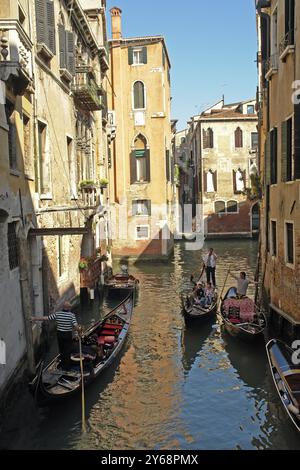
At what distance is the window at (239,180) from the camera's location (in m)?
31.7

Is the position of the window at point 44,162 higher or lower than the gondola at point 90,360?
higher

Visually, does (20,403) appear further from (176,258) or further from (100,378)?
(176,258)

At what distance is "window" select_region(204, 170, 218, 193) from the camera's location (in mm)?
31906

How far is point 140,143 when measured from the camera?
23312mm

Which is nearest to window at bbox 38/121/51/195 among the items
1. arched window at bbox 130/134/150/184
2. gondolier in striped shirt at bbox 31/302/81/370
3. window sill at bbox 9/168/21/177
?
window sill at bbox 9/168/21/177

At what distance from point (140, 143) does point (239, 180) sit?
33.8ft

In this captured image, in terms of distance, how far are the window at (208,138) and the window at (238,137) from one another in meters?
1.44

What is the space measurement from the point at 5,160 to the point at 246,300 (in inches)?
245

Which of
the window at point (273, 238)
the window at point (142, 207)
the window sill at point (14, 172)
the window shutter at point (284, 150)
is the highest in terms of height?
the window shutter at point (284, 150)

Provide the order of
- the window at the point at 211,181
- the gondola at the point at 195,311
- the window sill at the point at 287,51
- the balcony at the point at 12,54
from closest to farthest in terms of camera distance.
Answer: the balcony at the point at 12,54 → the window sill at the point at 287,51 → the gondola at the point at 195,311 → the window at the point at 211,181

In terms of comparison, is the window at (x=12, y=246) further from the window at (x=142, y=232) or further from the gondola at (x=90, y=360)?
the window at (x=142, y=232)

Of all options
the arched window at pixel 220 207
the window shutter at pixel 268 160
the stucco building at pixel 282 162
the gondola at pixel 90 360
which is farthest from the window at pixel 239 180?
the gondola at pixel 90 360

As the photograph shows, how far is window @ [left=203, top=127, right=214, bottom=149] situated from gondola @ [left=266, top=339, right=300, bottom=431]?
24.7 m

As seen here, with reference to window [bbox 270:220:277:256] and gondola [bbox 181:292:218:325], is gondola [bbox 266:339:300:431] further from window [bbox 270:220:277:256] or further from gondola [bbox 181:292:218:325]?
gondola [bbox 181:292:218:325]
